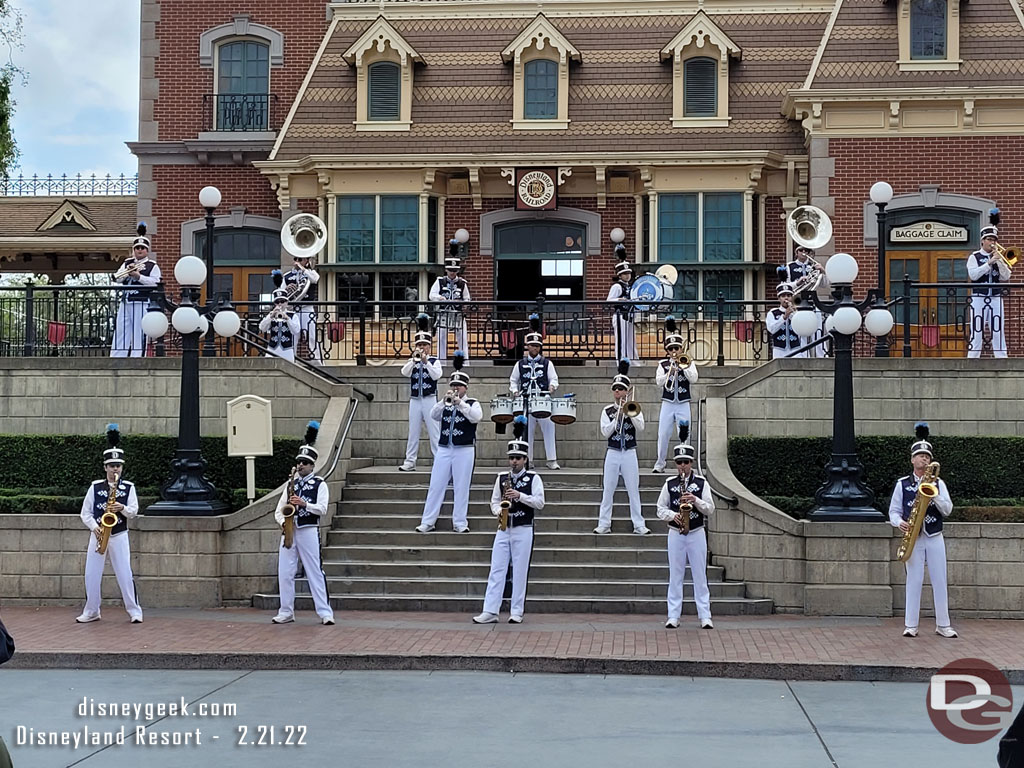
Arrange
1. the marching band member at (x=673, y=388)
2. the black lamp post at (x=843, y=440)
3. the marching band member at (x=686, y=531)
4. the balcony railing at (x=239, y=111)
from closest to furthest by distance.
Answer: the marching band member at (x=686, y=531) → the black lamp post at (x=843, y=440) → the marching band member at (x=673, y=388) → the balcony railing at (x=239, y=111)

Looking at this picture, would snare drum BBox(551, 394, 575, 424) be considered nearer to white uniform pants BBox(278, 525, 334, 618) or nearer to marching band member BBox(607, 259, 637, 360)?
marching band member BBox(607, 259, 637, 360)

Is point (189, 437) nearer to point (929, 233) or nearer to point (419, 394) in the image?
point (419, 394)

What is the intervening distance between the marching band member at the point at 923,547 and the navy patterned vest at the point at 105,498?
843cm

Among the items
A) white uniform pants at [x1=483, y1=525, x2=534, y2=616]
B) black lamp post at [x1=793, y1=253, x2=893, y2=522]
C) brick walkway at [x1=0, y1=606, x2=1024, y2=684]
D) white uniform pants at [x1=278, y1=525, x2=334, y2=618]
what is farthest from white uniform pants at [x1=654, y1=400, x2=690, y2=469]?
white uniform pants at [x1=278, y1=525, x2=334, y2=618]

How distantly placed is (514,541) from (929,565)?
4.40 meters

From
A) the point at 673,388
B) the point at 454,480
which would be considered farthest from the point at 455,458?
the point at 673,388

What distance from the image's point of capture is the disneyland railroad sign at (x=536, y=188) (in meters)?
24.4

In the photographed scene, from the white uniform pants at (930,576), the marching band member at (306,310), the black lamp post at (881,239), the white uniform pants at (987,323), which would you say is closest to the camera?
the white uniform pants at (930,576)

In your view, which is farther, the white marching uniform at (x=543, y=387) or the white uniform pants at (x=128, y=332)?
the white uniform pants at (x=128, y=332)

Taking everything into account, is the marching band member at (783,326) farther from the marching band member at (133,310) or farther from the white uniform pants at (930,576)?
the marching band member at (133,310)

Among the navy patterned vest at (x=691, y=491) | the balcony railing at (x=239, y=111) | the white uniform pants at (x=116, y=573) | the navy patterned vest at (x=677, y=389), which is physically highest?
the balcony railing at (x=239, y=111)

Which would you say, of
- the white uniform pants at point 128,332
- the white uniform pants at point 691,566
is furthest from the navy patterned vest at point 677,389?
A: the white uniform pants at point 128,332

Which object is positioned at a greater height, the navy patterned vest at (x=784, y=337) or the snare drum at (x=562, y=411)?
the navy patterned vest at (x=784, y=337)

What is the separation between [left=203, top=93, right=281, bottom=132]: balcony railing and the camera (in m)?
26.1
